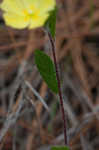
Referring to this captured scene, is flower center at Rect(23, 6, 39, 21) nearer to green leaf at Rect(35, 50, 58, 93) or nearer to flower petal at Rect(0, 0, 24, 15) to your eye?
flower petal at Rect(0, 0, 24, 15)

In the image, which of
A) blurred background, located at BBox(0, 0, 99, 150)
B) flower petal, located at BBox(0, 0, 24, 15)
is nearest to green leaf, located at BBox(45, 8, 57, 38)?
flower petal, located at BBox(0, 0, 24, 15)

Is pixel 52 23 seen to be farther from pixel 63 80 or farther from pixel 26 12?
pixel 63 80

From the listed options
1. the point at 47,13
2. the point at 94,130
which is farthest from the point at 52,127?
the point at 47,13

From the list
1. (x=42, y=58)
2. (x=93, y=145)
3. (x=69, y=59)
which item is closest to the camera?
(x=42, y=58)

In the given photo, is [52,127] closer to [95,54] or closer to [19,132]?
[19,132]

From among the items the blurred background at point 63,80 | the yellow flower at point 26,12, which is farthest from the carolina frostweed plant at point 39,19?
the blurred background at point 63,80

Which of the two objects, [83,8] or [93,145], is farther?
[83,8]
